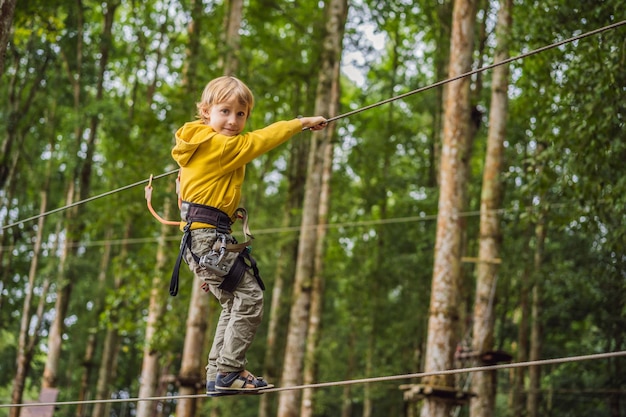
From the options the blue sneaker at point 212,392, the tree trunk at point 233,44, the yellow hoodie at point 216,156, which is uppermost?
the tree trunk at point 233,44

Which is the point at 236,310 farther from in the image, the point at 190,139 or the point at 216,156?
the point at 190,139

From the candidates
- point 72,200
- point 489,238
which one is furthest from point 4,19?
point 72,200

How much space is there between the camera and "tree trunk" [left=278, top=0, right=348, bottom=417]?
1155 centimetres

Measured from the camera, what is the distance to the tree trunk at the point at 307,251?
37.9 feet

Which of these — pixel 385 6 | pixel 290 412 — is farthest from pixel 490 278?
pixel 385 6

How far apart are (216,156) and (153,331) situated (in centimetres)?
883

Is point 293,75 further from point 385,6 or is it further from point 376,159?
point 376,159

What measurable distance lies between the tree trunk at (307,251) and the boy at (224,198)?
7365 millimetres

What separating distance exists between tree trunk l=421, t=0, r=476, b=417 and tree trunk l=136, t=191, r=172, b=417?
457cm

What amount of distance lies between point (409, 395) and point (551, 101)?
138 inches

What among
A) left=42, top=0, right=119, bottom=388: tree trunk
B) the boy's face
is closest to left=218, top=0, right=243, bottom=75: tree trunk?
left=42, top=0, right=119, bottom=388: tree trunk

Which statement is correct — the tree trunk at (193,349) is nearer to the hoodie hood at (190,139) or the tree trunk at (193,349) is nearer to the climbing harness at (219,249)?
the climbing harness at (219,249)

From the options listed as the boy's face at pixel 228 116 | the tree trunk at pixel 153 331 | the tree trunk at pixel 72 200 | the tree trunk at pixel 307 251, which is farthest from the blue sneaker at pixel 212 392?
the tree trunk at pixel 72 200

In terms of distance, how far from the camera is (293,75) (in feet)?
45.3
